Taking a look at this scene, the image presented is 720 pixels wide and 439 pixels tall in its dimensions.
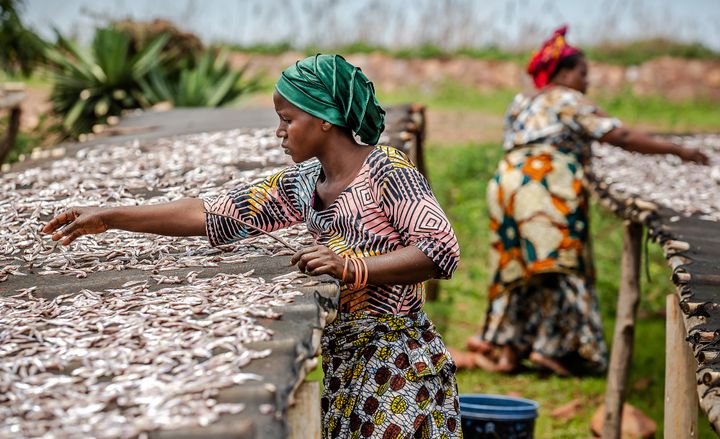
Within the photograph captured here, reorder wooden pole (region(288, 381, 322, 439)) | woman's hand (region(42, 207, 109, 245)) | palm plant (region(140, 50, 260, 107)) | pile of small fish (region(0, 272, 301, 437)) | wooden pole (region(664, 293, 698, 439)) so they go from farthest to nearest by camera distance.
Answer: palm plant (region(140, 50, 260, 107))
wooden pole (region(664, 293, 698, 439))
woman's hand (region(42, 207, 109, 245))
wooden pole (region(288, 381, 322, 439))
pile of small fish (region(0, 272, 301, 437))

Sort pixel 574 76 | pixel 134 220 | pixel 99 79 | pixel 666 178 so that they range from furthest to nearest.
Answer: pixel 99 79 → pixel 574 76 → pixel 666 178 → pixel 134 220

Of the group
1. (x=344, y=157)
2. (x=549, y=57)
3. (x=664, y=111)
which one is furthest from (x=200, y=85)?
(x=664, y=111)

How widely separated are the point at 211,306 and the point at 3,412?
0.72 meters

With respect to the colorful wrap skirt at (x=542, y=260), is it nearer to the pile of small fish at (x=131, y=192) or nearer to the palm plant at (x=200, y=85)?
the pile of small fish at (x=131, y=192)

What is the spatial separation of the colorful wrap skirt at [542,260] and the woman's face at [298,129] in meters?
3.62

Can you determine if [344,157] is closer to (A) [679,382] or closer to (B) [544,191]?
(A) [679,382]

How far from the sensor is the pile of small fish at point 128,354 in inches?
78.9

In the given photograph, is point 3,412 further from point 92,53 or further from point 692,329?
point 92,53

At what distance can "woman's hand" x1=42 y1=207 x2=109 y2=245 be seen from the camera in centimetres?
321

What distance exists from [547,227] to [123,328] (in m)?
4.38

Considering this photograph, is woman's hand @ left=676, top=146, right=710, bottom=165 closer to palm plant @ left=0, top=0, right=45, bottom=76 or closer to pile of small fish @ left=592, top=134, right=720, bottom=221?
pile of small fish @ left=592, top=134, right=720, bottom=221

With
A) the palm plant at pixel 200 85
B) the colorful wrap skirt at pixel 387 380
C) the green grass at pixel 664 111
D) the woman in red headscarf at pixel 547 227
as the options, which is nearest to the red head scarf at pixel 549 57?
the woman in red headscarf at pixel 547 227

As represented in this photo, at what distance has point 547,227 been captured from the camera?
652 cm

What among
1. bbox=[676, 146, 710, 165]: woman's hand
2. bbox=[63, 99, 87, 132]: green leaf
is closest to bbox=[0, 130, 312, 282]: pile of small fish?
bbox=[676, 146, 710, 165]: woman's hand
